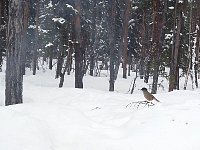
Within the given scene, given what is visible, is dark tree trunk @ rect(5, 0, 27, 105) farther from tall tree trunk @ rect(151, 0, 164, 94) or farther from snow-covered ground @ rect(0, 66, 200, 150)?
tall tree trunk @ rect(151, 0, 164, 94)

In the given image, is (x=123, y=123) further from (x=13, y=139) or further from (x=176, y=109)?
(x=13, y=139)

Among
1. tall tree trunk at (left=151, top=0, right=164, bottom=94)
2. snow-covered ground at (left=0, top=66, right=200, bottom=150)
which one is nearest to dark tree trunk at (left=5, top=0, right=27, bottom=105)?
snow-covered ground at (left=0, top=66, right=200, bottom=150)

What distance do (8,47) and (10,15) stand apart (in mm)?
854

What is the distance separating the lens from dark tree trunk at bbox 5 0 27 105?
923 cm

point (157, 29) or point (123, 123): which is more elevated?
point (157, 29)

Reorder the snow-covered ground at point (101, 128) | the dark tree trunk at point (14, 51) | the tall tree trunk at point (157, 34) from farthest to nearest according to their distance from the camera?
the tall tree trunk at point (157, 34) → the dark tree trunk at point (14, 51) → the snow-covered ground at point (101, 128)

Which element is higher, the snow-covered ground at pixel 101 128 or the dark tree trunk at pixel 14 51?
the dark tree trunk at pixel 14 51

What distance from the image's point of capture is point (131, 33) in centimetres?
3653

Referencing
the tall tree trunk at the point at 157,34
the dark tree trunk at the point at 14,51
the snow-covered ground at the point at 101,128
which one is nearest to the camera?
the snow-covered ground at the point at 101,128

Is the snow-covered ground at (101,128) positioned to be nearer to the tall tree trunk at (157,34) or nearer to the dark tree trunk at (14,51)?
the dark tree trunk at (14,51)

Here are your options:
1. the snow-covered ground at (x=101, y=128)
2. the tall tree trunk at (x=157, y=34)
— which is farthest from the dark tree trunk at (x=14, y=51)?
the tall tree trunk at (x=157, y=34)

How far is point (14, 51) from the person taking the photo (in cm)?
927

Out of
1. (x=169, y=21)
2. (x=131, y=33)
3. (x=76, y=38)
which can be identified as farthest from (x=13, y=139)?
(x=131, y=33)

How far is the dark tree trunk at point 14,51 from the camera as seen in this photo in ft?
30.3
